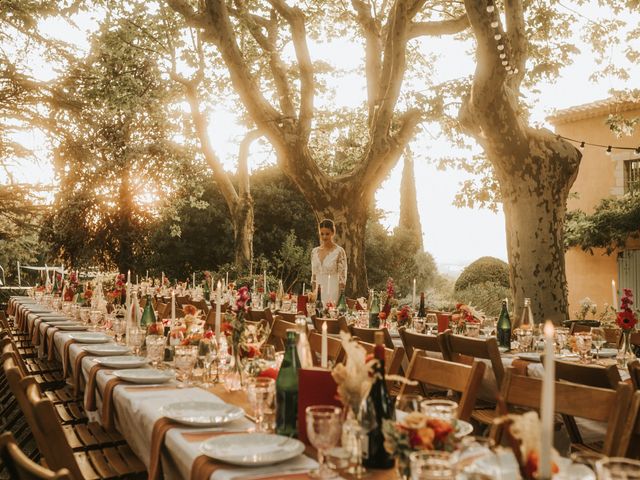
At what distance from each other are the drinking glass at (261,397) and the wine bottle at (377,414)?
46 centimetres

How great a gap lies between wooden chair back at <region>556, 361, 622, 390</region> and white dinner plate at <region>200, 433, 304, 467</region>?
1.67m

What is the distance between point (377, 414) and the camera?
6.44 ft

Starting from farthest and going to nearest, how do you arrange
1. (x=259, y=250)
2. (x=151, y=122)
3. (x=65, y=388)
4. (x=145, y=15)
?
(x=259, y=250)
(x=151, y=122)
(x=145, y=15)
(x=65, y=388)

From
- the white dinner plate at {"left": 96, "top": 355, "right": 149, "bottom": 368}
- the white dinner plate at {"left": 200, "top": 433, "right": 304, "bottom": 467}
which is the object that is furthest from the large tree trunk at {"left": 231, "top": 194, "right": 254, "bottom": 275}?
the white dinner plate at {"left": 200, "top": 433, "right": 304, "bottom": 467}

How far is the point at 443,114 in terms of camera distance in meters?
12.5

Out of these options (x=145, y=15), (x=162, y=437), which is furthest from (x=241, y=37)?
(x=162, y=437)

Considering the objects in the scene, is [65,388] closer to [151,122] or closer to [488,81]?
[488,81]

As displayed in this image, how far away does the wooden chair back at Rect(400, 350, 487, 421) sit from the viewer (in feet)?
8.90

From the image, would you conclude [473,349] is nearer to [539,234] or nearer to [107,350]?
[107,350]

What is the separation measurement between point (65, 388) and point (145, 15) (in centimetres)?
1032

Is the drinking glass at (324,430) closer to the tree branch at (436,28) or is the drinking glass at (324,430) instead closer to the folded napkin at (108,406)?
the folded napkin at (108,406)

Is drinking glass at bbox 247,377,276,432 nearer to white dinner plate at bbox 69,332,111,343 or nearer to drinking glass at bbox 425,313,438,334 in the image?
white dinner plate at bbox 69,332,111,343

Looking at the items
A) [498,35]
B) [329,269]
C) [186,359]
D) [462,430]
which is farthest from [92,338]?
[498,35]

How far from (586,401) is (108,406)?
2.16 m
